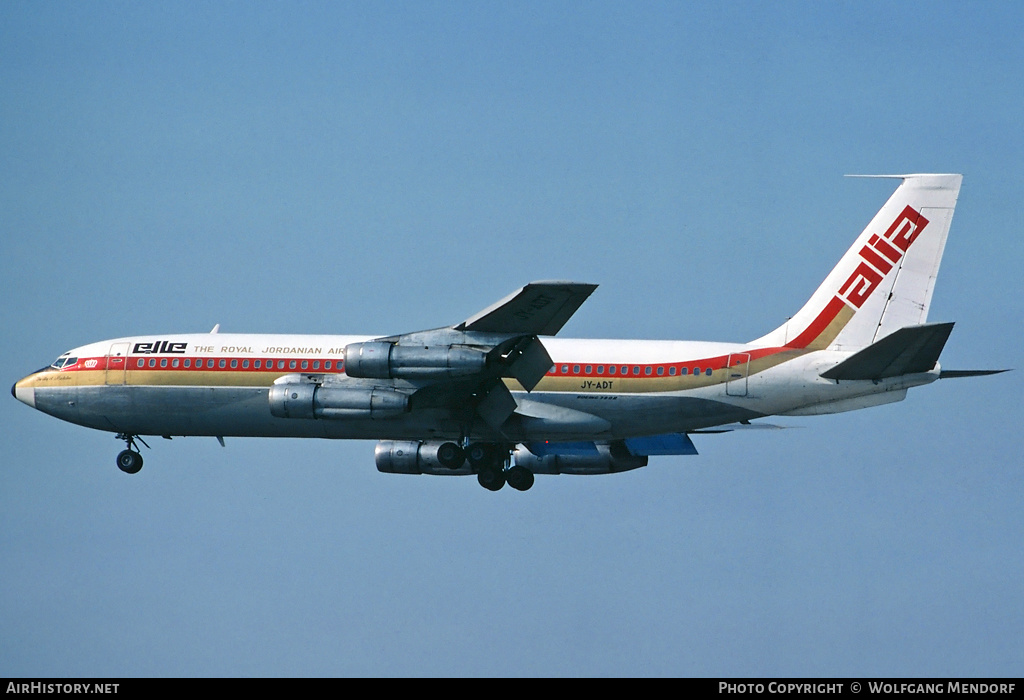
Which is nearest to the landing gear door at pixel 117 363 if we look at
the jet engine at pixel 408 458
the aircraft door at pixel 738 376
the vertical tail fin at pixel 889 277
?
the jet engine at pixel 408 458

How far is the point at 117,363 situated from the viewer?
55.9m

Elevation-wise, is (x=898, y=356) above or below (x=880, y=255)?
below

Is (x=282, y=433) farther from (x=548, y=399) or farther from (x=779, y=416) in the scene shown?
(x=779, y=416)

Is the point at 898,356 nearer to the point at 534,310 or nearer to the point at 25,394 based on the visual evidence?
the point at 534,310

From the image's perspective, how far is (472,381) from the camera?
50.7 metres

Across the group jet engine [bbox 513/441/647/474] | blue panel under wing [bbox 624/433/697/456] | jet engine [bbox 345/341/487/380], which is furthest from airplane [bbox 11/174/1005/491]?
blue panel under wing [bbox 624/433/697/456]

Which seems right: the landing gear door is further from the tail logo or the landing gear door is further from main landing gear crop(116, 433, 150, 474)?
the tail logo

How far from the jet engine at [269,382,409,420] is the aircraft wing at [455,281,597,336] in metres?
4.19

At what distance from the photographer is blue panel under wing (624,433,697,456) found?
5891 cm

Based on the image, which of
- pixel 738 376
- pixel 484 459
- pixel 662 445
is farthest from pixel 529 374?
pixel 662 445

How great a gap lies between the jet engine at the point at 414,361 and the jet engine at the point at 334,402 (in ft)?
6.94

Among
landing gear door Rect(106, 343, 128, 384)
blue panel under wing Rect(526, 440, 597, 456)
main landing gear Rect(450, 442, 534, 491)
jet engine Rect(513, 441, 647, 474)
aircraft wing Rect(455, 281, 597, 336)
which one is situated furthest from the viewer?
jet engine Rect(513, 441, 647, 474)

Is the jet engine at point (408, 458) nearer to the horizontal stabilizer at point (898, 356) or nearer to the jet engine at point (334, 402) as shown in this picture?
the jet engine at point (334, 402)

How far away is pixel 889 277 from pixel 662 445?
12.2 metres
